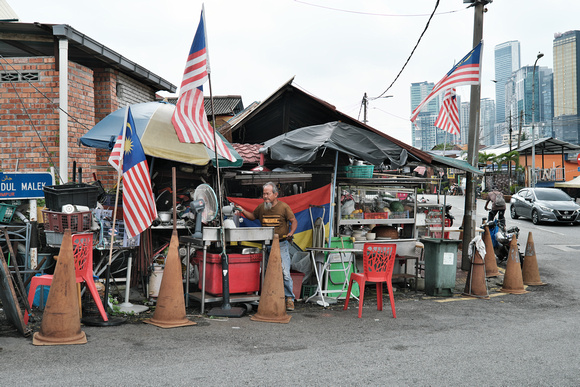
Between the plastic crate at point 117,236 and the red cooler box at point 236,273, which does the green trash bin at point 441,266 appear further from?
the plastic crate at point 117,236

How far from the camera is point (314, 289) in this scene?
933cm

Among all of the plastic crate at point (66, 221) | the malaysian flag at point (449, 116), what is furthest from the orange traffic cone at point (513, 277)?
the plastic crate at point (66, 221)

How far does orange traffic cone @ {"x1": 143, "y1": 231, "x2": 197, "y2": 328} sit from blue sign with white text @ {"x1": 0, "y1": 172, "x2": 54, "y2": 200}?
9.79 ft

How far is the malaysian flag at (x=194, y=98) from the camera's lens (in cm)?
804

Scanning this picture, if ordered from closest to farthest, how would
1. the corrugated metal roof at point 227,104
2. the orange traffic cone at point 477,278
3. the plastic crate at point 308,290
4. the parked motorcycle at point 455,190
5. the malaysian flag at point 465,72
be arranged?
the plastic crate at point 308,290 < the orange traffic cone at point 477,278 < the malaysian flag at point 465,72 < the corrugated metal roof at point 227,104 < the parked motorcycle at point 455,190

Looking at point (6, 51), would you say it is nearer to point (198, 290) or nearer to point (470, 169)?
point (198, 290)

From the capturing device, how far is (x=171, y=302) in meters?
7.02

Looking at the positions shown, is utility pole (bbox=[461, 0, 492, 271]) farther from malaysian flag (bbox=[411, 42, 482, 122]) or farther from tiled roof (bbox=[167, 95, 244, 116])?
tiled roof (bbox=[167, 95, 244, 116])

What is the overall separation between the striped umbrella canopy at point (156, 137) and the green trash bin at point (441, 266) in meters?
3.96

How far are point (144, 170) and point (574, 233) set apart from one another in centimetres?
1774

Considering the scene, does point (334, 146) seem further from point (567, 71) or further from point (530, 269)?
point (567, 71)

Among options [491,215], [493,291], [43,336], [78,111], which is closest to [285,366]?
[43,336]

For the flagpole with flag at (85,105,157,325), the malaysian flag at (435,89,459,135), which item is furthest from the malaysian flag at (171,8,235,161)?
the malaysian flag at (435,89,459,135)

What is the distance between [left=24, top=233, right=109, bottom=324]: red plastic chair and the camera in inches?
273
